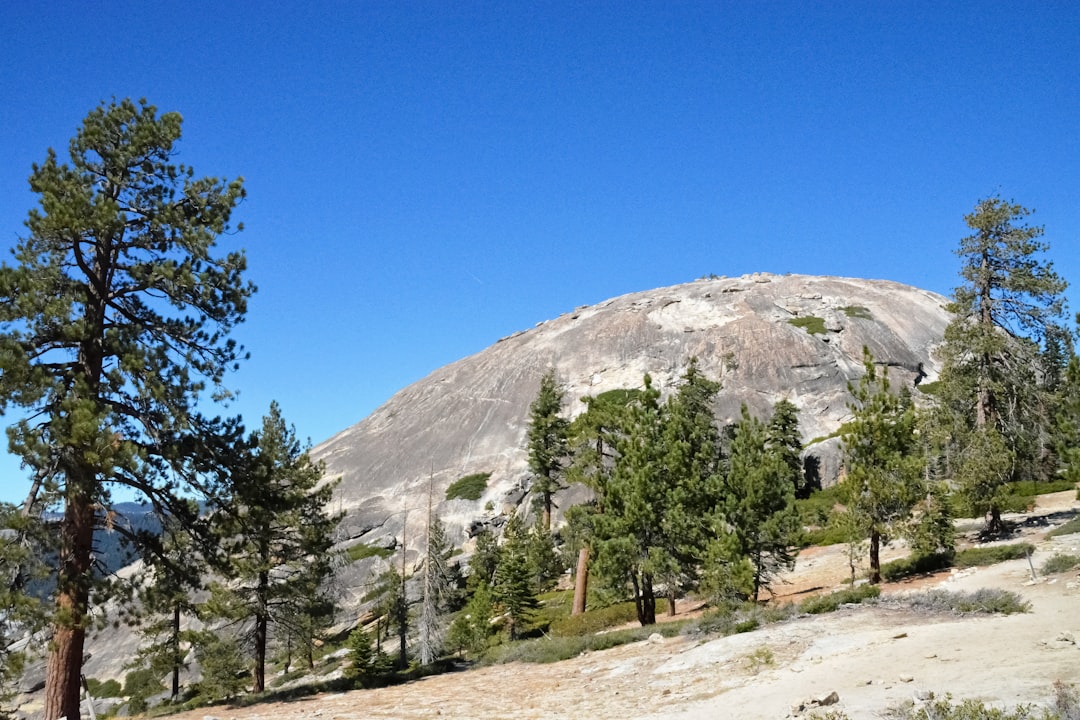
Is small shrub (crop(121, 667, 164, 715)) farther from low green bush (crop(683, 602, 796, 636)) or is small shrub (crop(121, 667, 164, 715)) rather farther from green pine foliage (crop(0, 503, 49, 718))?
low green bush (crop(683, 602, 796, 636))

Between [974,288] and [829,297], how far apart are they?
171 feet

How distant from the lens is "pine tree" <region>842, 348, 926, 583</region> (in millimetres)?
19609

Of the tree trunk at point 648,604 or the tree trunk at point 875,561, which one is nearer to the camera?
the tree trunk at point 875,561

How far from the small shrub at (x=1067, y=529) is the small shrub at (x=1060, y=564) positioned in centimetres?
562

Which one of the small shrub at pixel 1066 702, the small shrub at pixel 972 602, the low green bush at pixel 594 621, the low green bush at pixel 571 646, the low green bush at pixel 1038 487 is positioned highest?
the low green bush at pixel 1038 487

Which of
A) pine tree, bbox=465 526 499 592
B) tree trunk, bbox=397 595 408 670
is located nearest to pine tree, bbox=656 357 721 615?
tree trunk, bbox=397 595 408 670

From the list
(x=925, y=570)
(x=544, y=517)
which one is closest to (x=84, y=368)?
(x=925, y=570)

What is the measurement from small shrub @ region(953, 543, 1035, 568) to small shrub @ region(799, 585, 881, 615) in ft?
15.1

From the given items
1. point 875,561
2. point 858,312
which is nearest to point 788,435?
point 858,312

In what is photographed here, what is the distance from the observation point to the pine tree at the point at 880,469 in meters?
19.6

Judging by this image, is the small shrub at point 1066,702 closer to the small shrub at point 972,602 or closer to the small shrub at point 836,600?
the small shrub at point 972,602

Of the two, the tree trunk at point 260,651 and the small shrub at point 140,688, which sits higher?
the tree trunk at point 260,651

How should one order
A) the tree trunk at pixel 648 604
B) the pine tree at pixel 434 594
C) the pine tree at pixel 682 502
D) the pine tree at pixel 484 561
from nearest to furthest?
the pine tree at pixel 682 502 < the tree trunk at pixel 648 604 < the pine tree at pixel 434 594 < the pine tree at pixel 484 561

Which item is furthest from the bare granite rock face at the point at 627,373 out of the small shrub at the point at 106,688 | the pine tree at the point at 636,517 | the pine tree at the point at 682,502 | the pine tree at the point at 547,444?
the pine tree at the point at 636,517
